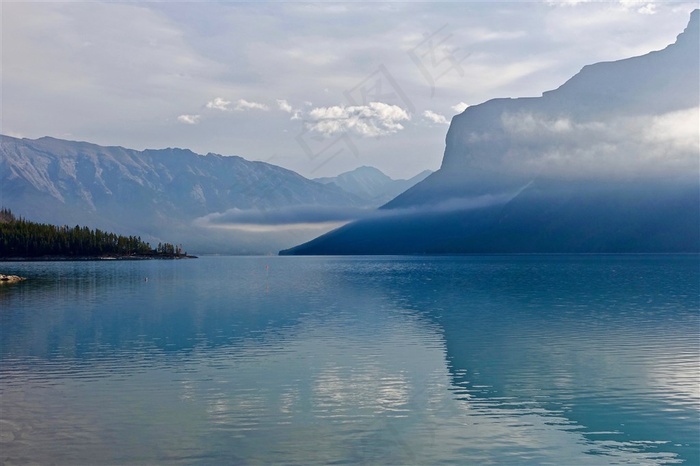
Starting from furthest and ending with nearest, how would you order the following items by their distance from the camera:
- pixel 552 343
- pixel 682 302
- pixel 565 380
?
pixel 682 302 → pixel 552 343 → pixel 565 380

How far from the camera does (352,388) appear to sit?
154 feet

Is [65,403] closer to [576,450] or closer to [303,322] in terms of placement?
[576,450]

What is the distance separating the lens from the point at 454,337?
73.0 meters

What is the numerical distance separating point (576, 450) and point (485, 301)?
85.0m

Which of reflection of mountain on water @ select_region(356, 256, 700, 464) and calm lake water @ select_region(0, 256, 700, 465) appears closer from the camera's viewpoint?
calm lake water @ select_region(0, 256, 700, 465)

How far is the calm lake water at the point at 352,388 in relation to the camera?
34.2 meters

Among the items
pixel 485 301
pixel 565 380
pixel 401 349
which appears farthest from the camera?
pixel 485 301

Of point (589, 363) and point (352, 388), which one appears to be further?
point (589, 363)

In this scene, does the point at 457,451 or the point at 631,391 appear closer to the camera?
the point at 457,451

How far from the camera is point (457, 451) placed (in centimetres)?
3359

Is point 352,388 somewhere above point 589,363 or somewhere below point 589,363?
above

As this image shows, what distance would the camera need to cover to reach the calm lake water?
1347 inches

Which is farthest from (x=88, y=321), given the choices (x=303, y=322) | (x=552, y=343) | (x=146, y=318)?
(x=552, y=343)

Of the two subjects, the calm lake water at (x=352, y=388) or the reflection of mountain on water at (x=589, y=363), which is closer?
the calm lake water at (x=352, y=388)
